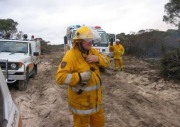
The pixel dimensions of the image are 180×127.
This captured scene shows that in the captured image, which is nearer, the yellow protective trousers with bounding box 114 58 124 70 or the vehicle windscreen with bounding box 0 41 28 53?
the vehicle windscreen with bounding box 0 41 28 53

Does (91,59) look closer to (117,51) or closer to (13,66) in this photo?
(13,66)

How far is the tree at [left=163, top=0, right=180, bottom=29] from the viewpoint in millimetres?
22780

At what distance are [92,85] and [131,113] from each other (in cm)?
373

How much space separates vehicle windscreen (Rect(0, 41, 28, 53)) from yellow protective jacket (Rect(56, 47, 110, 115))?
720 cm

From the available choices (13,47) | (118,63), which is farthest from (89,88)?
(118,63)

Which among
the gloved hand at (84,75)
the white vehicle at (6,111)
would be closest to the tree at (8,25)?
the gloved hand at (84,75)

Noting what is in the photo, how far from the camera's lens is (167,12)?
24.5 metres

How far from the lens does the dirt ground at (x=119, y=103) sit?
7.04m

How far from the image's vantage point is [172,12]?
23844mm

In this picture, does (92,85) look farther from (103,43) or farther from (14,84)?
(103,43)

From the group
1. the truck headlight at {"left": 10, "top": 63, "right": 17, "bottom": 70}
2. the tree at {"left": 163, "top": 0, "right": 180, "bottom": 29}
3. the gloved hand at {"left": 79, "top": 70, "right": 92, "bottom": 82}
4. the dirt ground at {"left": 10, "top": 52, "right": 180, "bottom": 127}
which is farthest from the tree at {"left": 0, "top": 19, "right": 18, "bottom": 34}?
the gloved hand at {"left": 79, "top": 70, "right": 92, "bottom": 82}

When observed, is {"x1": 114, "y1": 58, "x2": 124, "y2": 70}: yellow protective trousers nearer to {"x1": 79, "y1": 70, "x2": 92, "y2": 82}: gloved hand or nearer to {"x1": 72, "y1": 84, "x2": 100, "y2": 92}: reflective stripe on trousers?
{"x1": 72, "y1": 84, "x2": 100, "y2": 92}: reflective stripe on trousers

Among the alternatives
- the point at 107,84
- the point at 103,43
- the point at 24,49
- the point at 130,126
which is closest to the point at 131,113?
the point at 130,126

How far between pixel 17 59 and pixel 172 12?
55.0ft
